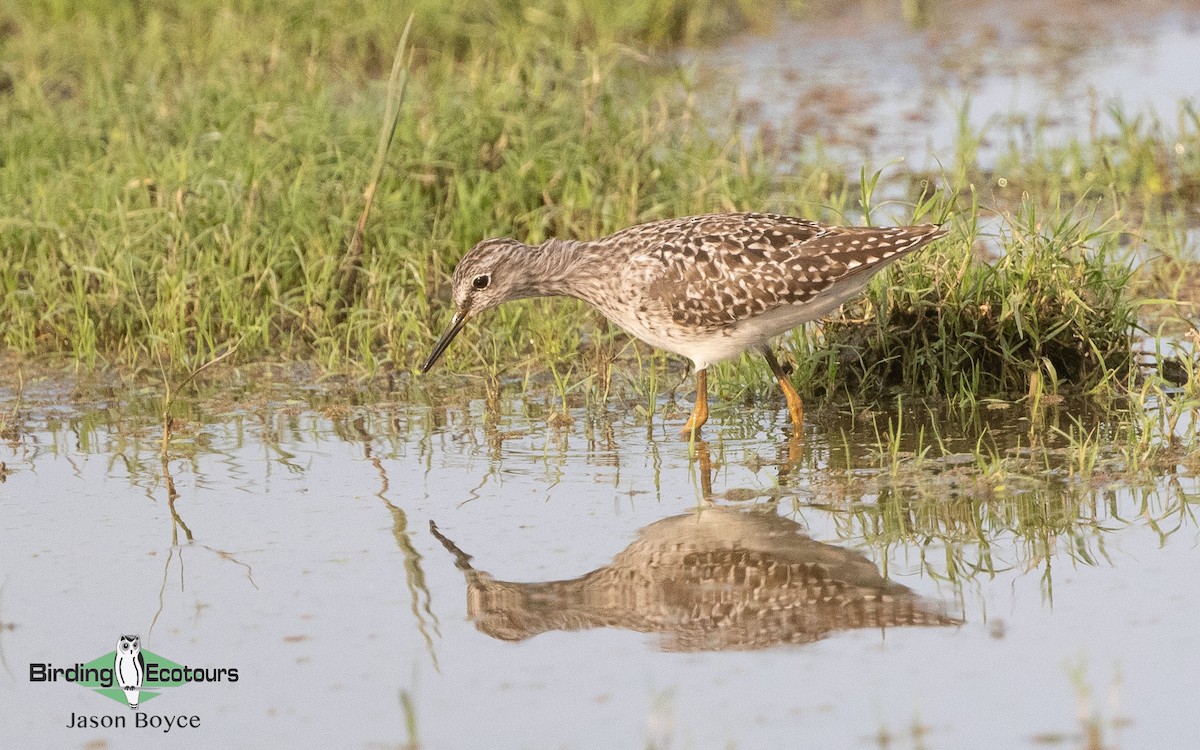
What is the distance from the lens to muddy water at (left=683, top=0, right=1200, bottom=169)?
13055 millimetres

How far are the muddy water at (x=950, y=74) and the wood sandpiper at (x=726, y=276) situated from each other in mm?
3835

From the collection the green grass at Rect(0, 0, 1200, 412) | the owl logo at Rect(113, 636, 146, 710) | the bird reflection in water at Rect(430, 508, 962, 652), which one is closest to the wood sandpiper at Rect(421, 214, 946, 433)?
the green grass at Rect(0, 0, 1200, 412)

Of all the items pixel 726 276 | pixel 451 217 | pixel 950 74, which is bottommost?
pixel 726 276

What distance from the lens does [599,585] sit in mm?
5953

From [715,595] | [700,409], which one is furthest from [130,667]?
[700,409]

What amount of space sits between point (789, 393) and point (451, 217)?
306 centimetres

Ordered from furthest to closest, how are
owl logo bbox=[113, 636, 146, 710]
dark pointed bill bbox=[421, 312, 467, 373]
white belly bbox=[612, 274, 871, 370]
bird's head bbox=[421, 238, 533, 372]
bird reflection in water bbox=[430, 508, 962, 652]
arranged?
dark pointed bill bbox=[421, 312, 467, 373]
bird's head bbox=[421, 238, 533, 372]
white belly bbox=[612, 274, 871, 370]
bird reflection in water bbox=[430, 508, 962, 652]
owl logo bbox=[113, 636, 146, 710]

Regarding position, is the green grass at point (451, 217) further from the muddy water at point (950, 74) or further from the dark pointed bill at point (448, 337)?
the muddy water at point (950, 74)

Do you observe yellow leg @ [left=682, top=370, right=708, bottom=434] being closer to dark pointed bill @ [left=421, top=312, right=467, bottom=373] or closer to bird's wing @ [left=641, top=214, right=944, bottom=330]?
bird's wing @ [left=641, top=214, right=944, bottom=330]

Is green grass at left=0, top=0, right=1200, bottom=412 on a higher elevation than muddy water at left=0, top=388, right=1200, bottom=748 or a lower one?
Result: higher

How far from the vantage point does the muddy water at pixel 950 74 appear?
13.1 m

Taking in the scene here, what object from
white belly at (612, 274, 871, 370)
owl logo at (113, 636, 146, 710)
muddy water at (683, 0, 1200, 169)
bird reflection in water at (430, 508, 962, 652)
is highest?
muddy water at (683, 0, 1200, 169)

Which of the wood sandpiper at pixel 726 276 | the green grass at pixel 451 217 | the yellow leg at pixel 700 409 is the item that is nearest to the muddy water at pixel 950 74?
the green grass at pixel 451 217

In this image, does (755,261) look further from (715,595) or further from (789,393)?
(715,595)
